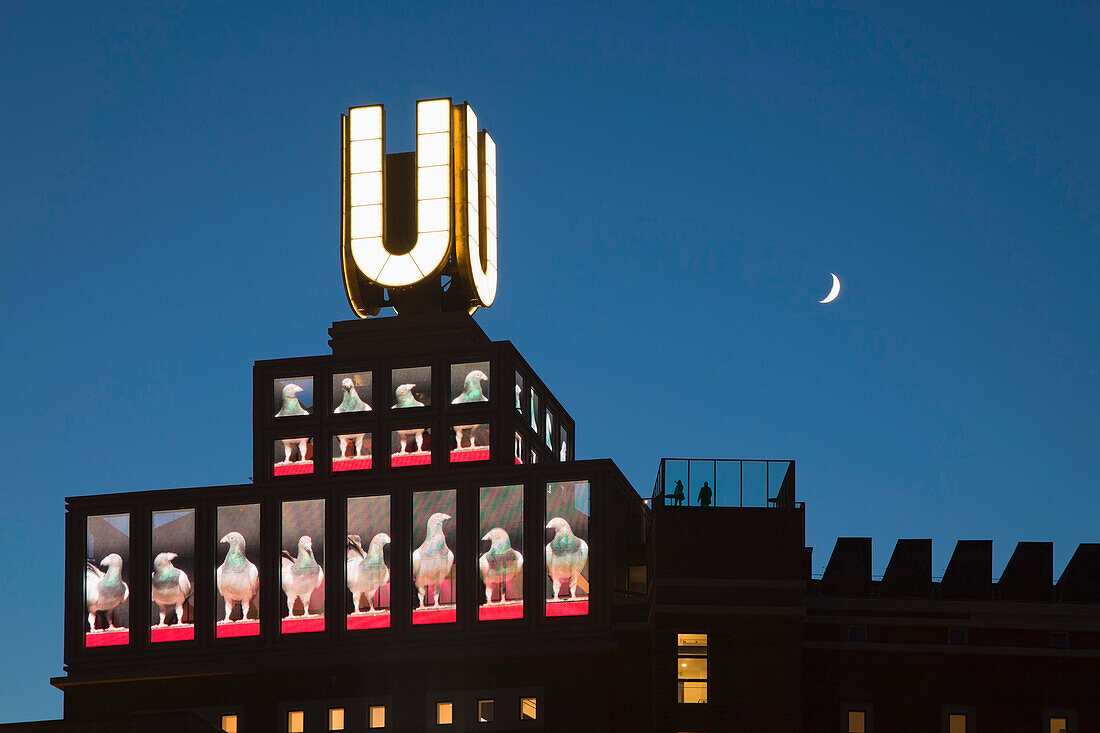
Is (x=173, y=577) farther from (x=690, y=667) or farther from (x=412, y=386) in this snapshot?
(x=690, y=667)

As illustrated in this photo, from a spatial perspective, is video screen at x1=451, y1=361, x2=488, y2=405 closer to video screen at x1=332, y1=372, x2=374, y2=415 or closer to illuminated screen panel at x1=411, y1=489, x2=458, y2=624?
video screen at x1=332, y1=372, x2=374, y2=415

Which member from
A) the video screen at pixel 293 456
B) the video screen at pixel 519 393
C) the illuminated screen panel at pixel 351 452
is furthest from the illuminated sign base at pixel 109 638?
the video screen at pixel 519 393

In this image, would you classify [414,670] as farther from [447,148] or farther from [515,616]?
[447,148]

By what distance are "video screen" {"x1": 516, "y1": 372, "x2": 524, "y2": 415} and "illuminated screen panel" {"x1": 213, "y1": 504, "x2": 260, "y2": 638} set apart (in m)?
13.9

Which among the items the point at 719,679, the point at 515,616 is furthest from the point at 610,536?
the point at 719,679

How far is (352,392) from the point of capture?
316 feet

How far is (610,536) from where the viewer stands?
8825 centimetres

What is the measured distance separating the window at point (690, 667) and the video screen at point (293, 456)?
83.2 ft

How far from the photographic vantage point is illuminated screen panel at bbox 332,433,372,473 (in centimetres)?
9525

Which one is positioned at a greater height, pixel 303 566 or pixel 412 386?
pixel 412 386

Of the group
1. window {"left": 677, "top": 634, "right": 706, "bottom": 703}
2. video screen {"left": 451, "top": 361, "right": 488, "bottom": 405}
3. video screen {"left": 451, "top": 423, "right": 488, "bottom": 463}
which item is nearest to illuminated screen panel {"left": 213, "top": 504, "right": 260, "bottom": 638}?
video screen {"left": 451, "top": 423, "right": 488, "bottom": 463}

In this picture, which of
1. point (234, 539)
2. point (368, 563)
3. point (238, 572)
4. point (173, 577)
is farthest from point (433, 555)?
point (173, 577)

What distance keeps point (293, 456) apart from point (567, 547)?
52.9ft

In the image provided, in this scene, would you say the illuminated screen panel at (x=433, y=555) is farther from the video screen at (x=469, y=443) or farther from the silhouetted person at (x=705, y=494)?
the silhouetted person at (x=705, y=494)
